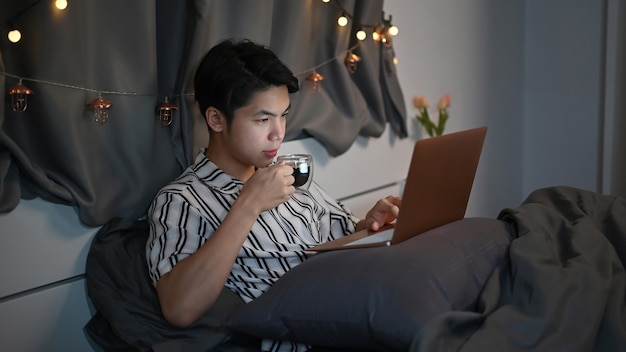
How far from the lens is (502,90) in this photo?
163 inches

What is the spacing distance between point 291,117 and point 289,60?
0.18 meters

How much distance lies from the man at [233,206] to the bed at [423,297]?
8 cm

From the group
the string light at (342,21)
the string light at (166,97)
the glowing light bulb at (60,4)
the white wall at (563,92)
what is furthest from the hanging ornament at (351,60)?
the white wall at (563,92)

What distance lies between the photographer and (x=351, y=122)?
2631mm

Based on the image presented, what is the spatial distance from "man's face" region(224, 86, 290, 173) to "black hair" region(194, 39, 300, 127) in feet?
0.06

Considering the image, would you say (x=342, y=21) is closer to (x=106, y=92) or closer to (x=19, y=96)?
(x=106, y=92)

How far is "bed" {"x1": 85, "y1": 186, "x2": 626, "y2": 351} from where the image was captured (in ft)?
4.15

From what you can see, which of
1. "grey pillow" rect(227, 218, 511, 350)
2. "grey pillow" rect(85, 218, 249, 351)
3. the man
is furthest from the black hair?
"grey pillow" rect(227, 218, 511, 350)

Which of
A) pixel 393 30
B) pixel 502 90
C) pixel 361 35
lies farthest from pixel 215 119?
pixel 502 90

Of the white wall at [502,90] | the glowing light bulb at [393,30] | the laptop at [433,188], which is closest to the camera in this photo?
the laptop at [433,188]

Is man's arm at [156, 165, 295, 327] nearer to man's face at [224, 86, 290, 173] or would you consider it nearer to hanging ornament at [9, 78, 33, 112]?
man's face at [224, 86, 290, 173]

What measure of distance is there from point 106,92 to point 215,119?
26 cm

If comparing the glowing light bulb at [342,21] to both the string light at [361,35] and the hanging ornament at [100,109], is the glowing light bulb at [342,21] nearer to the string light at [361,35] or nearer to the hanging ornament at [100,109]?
the string light at [361,35]

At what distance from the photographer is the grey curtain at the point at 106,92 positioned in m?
1.53
